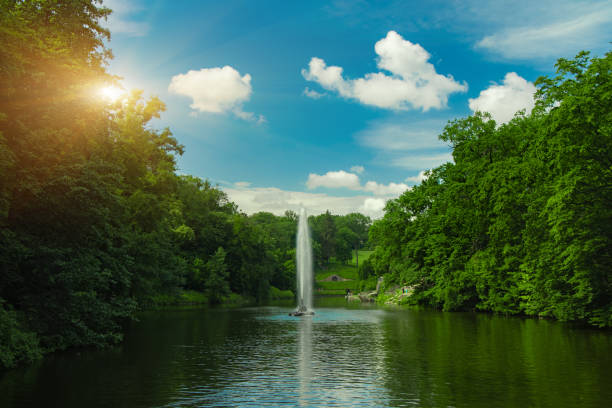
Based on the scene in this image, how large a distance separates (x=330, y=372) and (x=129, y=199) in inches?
912

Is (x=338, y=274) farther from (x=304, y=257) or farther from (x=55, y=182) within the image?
(x=55, y=182)

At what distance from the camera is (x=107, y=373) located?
1720 centimetres

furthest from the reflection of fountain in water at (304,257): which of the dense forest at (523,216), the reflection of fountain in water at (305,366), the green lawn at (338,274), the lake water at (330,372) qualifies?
the green lawn at (338,274)

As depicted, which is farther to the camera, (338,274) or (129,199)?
(338,274)

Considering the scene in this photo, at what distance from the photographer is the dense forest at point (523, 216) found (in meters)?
28.9

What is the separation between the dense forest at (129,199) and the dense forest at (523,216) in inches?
4.9

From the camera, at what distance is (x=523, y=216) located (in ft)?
113

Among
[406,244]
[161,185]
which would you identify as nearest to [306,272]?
[406,244]

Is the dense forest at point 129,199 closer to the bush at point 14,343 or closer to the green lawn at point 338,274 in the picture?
the bush at point 14,343

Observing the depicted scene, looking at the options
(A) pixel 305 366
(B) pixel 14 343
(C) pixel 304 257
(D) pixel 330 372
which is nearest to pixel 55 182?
(B) pixel 14 343

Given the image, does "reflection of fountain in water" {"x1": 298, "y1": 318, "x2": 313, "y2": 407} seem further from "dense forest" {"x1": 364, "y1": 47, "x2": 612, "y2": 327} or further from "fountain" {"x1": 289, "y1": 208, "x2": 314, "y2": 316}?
"fountain" {"x1": 289, "y1": 208, "x2": 314, "y2": 316}

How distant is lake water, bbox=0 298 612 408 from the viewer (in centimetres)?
1341

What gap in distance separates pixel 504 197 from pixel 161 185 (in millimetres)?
27153

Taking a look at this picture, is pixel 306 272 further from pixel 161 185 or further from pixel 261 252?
pixel 261 252
